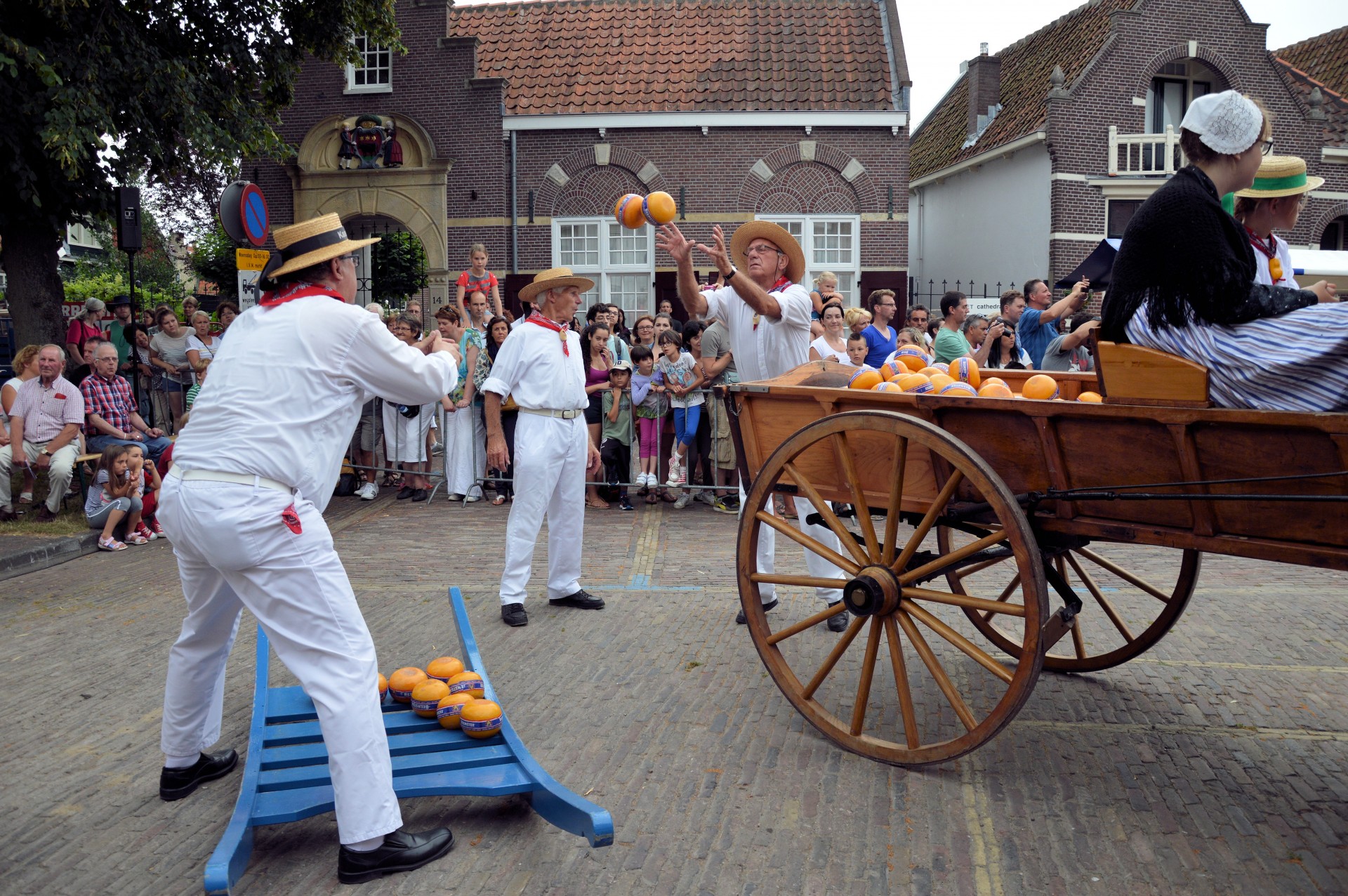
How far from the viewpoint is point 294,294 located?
132 inches

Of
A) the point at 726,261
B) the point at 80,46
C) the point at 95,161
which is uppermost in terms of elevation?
the point at 80,46

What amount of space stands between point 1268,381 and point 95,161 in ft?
42.0

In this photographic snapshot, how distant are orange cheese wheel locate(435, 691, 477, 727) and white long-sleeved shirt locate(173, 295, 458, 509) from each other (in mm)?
1034

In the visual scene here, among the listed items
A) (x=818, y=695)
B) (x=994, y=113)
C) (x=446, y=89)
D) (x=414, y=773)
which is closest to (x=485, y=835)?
(x=414, y=773)

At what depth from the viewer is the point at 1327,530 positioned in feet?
9.84

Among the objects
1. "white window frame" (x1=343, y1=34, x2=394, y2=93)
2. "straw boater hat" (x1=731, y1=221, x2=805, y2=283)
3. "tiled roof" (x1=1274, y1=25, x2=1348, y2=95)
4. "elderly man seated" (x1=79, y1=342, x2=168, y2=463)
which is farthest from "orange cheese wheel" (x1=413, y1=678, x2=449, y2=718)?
"tiled roof" (x1=1274, y1=25, x2=1348, y2=95)

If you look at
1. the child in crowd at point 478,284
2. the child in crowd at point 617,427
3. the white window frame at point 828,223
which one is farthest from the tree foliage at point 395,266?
Answer: the child in crowd at point 617,427

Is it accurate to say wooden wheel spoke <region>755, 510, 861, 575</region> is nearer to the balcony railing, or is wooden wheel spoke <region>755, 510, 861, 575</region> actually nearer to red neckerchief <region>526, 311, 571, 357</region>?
red neckerchief <region>526, 311, 571, 357</region>

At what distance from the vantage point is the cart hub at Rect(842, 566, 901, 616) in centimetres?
387

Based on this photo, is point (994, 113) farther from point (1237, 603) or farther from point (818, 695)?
point (818, 695)

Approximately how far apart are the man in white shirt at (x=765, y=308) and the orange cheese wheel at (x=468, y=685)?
2.03 metres

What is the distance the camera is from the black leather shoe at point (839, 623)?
5812 millimetres

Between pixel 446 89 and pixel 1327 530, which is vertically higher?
pixel 446 89

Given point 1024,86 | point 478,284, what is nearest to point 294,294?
point 478,284
